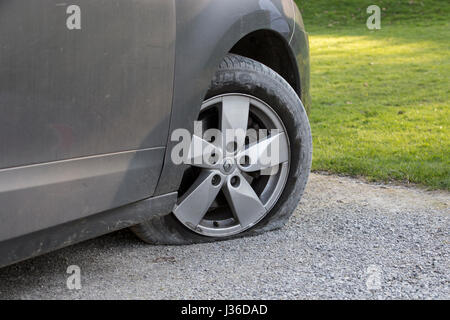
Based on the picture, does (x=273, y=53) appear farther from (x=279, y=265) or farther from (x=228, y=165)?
(x=279, y=265)

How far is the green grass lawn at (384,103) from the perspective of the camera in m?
4.66

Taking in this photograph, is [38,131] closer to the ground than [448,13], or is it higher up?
higher up

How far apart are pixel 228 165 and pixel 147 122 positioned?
59 centimetres

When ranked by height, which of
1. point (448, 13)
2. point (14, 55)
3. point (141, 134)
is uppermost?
point (14, 55)

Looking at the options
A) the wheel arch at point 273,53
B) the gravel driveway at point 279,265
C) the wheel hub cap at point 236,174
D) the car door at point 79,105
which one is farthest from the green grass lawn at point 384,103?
the car door at point 79,105

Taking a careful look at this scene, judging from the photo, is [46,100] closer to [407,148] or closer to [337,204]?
[337,204]

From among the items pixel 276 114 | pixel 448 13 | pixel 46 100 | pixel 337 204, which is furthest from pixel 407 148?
pixel 448 13

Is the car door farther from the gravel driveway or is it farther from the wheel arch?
the wheel arch

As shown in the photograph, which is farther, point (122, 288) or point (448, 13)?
point (448, 13)

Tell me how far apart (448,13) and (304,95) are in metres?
15.8

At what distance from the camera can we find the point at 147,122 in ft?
8.25

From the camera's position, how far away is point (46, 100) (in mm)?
2152

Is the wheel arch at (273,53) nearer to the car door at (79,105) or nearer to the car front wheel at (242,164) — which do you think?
the car front wheel at (242,164)
